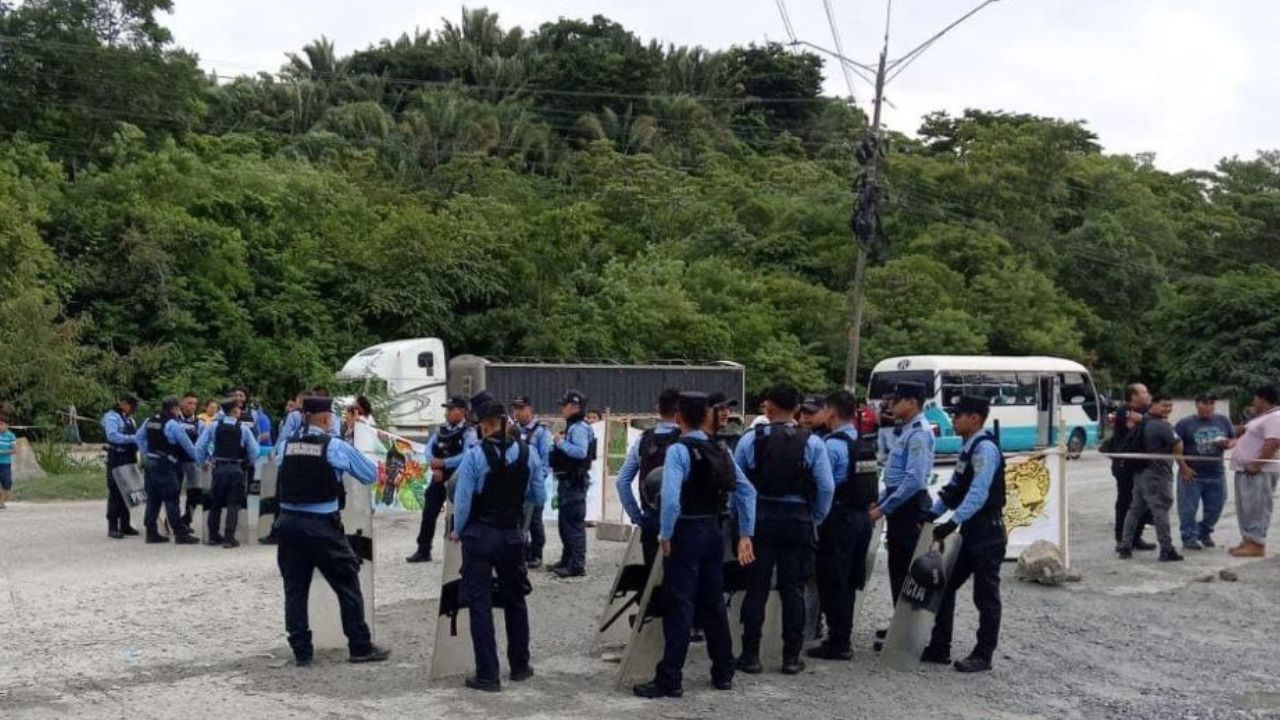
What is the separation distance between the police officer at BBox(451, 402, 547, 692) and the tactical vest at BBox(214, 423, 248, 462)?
7.83m

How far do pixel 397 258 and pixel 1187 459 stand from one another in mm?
31538

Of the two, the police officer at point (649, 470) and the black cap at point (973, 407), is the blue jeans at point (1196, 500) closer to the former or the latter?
the black cap at point (973, 407)

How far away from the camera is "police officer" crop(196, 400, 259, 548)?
1541 centimetres

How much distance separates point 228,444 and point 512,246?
3031 centimetres

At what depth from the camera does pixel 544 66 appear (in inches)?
3140

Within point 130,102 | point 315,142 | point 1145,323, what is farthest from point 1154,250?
point 130,102

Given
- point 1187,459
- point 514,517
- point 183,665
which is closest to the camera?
point 514,517

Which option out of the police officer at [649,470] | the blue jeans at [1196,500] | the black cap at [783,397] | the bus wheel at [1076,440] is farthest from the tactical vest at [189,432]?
the bus wheel at [1076,440]

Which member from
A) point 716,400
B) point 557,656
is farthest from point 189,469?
point 716,400

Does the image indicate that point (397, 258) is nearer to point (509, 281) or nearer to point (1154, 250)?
point (509, 281)

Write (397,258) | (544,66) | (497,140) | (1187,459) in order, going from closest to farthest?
(1187,459), (397,258), (497,140), (544,66)

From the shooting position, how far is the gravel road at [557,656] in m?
8.10

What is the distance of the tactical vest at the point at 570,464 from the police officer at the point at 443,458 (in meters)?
0.87

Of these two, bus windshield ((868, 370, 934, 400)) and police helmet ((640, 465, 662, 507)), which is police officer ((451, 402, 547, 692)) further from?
bus windshield ((868, 370, 934, 400))
